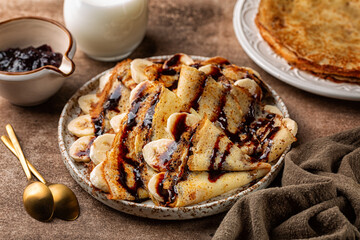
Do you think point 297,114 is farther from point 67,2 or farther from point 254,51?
point 67,2

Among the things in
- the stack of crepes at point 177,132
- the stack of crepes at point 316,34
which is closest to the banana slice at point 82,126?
the stack of crepes at point 177,132

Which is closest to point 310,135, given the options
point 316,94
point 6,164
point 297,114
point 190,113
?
point 297,114

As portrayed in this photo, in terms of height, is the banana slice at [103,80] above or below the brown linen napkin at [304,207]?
below

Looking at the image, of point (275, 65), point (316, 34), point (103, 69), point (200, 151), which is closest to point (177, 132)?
point (200, 151)

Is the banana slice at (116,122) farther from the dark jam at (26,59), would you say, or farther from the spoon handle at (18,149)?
the dark jam at (26,59)

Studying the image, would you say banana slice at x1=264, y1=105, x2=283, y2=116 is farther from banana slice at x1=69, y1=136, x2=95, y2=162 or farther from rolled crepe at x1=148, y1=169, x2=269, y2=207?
banana slice at x1=69, y1=136, x2=95, y2=162

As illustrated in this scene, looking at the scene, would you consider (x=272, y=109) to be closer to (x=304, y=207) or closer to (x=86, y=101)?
(x=304, y=207)
